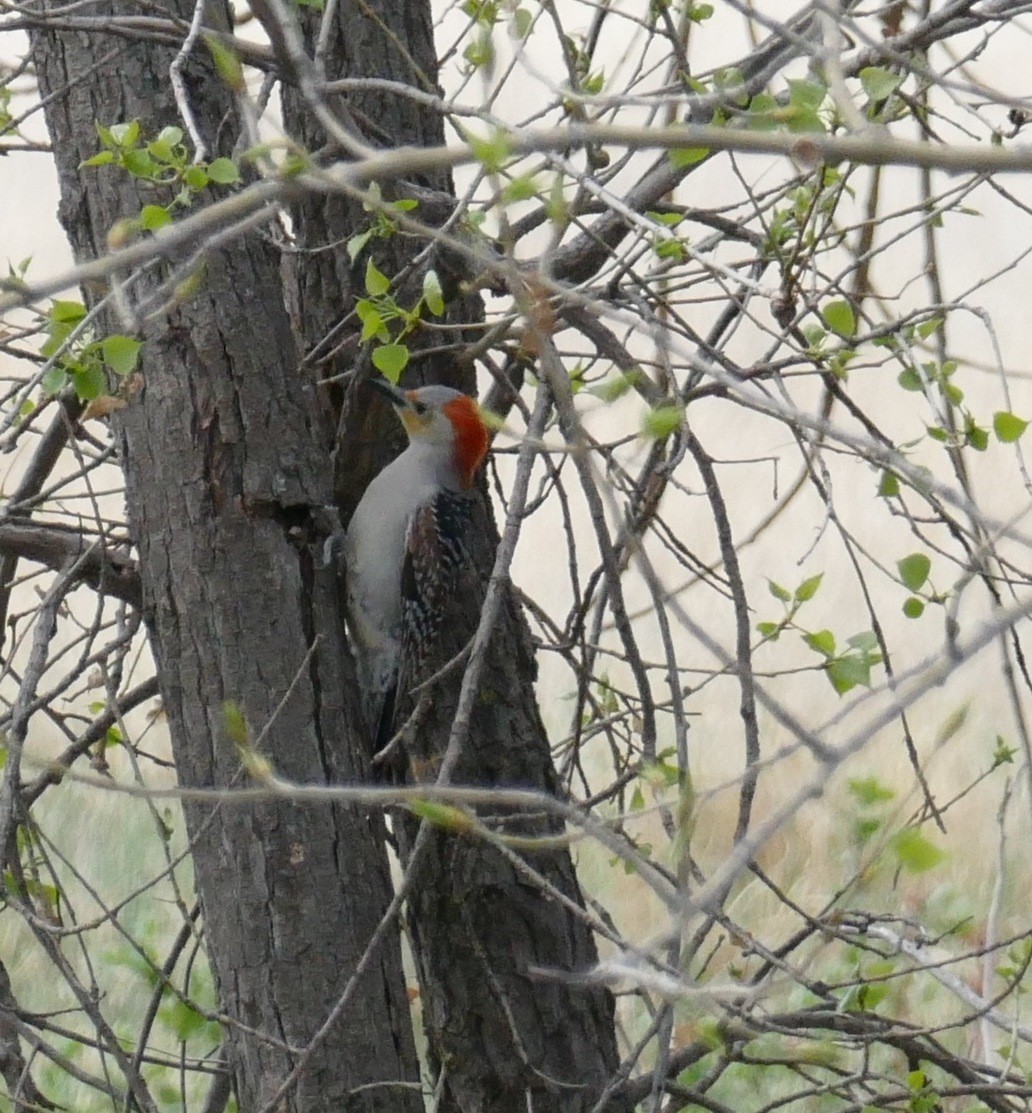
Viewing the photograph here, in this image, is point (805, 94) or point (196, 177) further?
point (196, 177)

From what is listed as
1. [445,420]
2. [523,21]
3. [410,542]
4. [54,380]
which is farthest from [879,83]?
[410,542]

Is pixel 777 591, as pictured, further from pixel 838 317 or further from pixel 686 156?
pixel 686 156

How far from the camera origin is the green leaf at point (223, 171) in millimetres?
1574

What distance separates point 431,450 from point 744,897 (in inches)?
50.7

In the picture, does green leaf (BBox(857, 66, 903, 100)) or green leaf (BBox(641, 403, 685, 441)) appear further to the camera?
green leaf (BBox(857, 66, 903, 100))

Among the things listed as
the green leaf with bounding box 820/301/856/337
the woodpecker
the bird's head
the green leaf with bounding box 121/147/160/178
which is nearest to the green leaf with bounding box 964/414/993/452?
the green leaf with bounding box 820/301/856/337

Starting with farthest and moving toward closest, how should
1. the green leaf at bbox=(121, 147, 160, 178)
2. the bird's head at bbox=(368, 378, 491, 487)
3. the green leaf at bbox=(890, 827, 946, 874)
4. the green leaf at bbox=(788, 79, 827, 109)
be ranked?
the bird's head at bbox=(368, 378, 491, 487), the green leaf at bbox=(121, 147, 160, 178), the green leaf at bbox=(788, 79, 827, 109), the green leaf at bbox=(890, 827, 946, 874)

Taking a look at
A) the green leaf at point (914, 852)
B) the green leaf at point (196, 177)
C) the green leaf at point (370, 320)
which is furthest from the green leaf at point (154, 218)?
the green leaf at point (914, 852)

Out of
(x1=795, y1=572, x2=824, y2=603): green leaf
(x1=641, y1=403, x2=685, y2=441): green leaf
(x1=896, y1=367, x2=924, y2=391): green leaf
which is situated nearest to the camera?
(x1=641, y1=403, x2=685, y2=441): green leaf

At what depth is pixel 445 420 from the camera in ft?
8.64

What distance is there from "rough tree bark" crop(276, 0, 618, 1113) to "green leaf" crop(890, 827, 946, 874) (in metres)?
1.35

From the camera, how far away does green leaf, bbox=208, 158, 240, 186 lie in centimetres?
157

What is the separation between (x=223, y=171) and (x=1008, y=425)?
2.96ft

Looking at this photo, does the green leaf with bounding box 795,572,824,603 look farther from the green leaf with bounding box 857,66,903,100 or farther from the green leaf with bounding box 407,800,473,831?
the green leaf with bounding box 407,800,473,831
